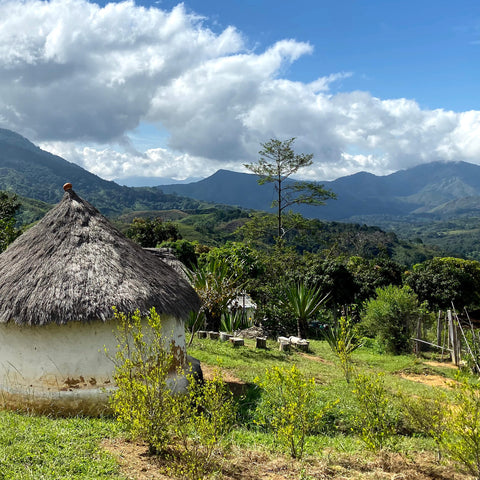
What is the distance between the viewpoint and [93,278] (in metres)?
6.78

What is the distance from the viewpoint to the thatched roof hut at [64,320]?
21.0 feet

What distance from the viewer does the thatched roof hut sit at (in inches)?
252

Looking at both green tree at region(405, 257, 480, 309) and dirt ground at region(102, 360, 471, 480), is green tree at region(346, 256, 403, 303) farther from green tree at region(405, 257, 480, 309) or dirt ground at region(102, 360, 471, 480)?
dirt ground at region(102, 360, 471, 480)

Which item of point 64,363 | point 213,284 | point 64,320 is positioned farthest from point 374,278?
point 64,320

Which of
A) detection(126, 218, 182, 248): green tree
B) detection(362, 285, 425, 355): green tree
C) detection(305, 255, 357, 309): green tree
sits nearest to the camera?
detection(362, 285, 425, 355): green tree

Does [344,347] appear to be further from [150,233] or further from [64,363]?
[150,233]

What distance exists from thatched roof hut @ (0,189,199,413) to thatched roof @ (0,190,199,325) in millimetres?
15

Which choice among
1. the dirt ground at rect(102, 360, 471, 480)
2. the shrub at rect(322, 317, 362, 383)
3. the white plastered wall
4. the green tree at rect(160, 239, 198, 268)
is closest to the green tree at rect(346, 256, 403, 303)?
the shrub at rect(322, 317, 362, 383)

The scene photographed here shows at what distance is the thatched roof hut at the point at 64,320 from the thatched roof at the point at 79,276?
0.05 feet

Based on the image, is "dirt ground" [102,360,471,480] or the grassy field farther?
"dirt ground" [102,360,471,480]

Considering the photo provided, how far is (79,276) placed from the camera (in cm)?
676

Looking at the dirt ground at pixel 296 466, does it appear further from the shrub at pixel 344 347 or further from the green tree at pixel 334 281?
the green tree at pixel 334 281

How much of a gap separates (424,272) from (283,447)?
74.4 ft

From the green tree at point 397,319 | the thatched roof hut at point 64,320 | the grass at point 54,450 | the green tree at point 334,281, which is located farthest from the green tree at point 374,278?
the grass at point 54,450
